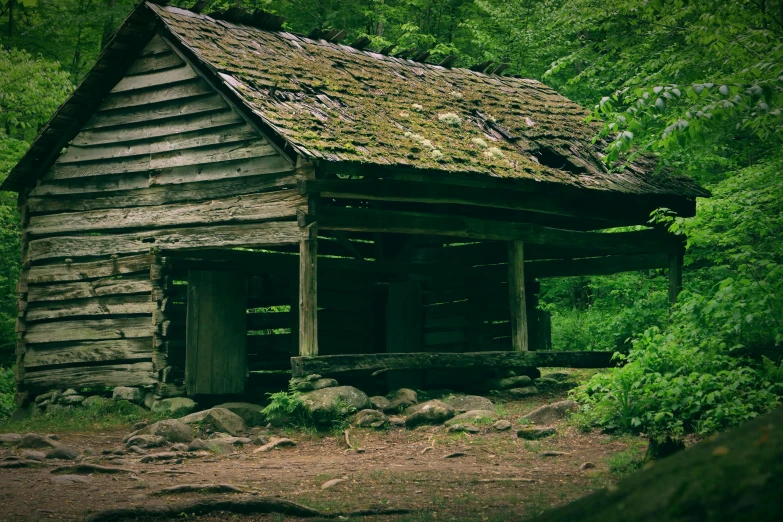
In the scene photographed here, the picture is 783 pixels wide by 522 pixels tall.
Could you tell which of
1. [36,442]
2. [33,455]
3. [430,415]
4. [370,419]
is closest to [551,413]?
[430,415]

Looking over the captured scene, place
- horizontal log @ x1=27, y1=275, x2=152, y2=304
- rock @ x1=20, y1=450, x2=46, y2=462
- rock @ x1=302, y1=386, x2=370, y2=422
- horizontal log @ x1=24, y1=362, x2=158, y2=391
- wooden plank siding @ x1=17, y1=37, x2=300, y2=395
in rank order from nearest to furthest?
1. rock @ x1=20, y1=450, x2=46, y2=462
2. rock @ x1=302, y1=386, x2=370, y2=422
3. wooden plank siding @ x1=17, y1=37, x2=300, y2=395
4. horizontal log @ x1=24, y1=362, x2=158, y2=391
5. horizontal log @ x1=27, y1=275, x2=152, y2=304

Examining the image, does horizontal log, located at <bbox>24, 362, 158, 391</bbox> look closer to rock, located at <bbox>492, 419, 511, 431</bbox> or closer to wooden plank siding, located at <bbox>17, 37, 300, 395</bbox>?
wooden plank siding, located at <bbox>17, 37, 300, 395</bbox>

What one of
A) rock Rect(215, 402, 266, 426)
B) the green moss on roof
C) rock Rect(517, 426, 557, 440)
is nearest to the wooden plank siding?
the green moss on roof

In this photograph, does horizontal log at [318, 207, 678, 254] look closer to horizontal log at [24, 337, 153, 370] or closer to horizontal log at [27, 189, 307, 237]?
horizontal log at [27, 189, 307, 237]

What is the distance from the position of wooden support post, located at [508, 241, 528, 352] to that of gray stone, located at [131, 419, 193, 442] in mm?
5649

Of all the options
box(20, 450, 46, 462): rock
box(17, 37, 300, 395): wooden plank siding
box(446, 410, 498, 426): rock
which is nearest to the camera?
box(20, 450, 46, 462): rock

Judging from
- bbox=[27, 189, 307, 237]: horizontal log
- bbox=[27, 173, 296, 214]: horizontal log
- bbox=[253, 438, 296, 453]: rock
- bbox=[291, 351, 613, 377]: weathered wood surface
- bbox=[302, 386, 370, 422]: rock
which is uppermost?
bbox=[27, 173, 296, 214]: horizontal log

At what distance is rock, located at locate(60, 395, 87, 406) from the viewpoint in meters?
13.0

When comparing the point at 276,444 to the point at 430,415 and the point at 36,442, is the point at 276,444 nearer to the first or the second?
the point at 430,415

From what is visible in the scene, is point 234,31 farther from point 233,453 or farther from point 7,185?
point 233,453

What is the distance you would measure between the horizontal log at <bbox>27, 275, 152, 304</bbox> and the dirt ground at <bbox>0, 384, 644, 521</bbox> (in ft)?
10.8

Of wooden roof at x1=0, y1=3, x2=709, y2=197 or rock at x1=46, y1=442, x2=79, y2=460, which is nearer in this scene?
rock at x1=46, y1=442, x2=79, y2=460

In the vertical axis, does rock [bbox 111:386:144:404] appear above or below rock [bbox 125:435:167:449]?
above

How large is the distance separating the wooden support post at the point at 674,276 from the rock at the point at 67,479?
11.2 meters
